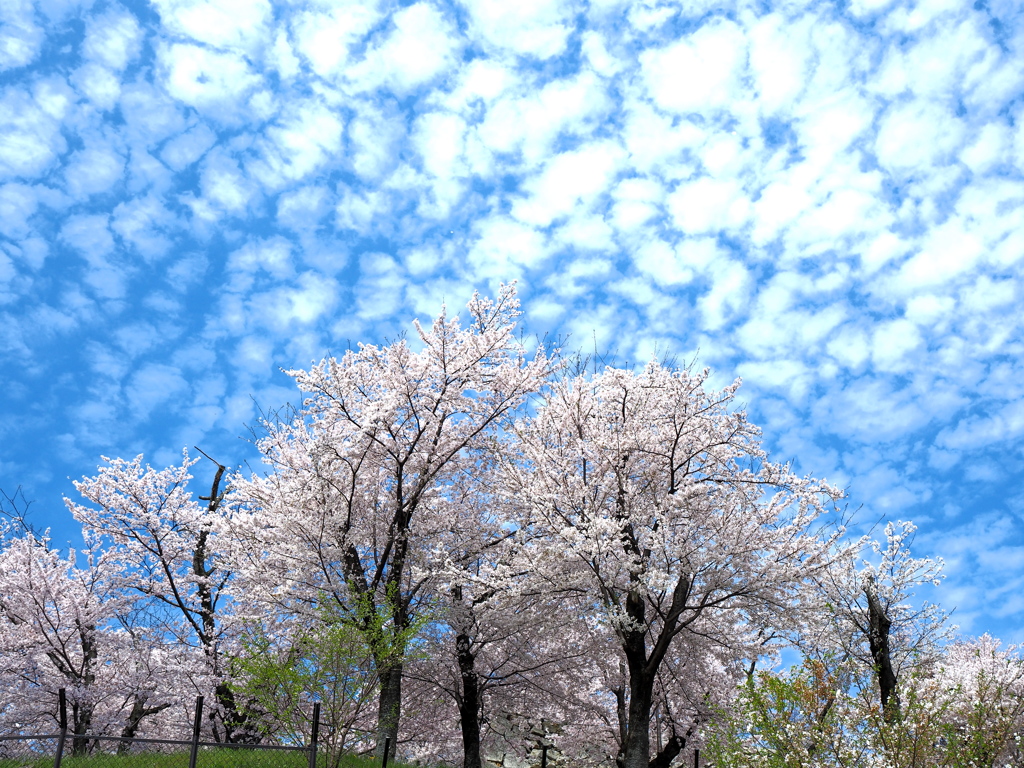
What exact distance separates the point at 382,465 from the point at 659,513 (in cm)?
713

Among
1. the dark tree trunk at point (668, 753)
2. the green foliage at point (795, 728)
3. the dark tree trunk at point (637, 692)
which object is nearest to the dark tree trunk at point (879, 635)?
the dark tree trunk at point (668, 753)

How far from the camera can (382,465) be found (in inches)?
727

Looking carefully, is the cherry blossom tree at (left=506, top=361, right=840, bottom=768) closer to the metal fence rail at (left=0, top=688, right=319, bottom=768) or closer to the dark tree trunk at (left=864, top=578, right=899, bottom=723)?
the dark tree trunk at (left=864, top=578, right=899, bottom=723)

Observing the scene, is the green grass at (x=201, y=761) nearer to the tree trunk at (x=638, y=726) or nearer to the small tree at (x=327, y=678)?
the small tree at (x=327, y=678)

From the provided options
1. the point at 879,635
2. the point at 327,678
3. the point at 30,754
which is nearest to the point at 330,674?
the point at 327,678

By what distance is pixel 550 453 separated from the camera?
1773 cm

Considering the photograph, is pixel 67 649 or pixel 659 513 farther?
pixel 67 649

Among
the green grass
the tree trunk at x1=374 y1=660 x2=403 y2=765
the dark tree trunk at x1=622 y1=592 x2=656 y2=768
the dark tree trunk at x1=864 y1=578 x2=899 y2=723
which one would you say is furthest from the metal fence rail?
the dark tree trunk at x1=864 y1=578 x2=899 y2=723

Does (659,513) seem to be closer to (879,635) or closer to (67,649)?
(879,635)

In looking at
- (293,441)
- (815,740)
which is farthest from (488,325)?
(815,740)

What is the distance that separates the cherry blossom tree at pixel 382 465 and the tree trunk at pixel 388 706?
0.04 metres

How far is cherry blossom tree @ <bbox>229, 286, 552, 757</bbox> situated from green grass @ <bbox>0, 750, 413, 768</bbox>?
3.32m

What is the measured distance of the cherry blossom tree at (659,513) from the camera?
15492 millimetres

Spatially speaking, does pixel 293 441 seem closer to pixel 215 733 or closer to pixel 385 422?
pixel 385 422
